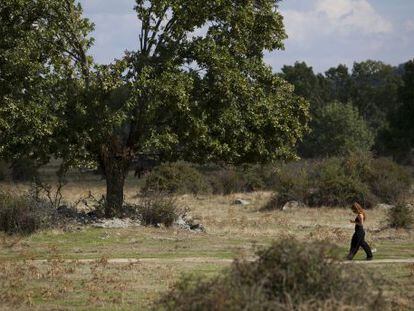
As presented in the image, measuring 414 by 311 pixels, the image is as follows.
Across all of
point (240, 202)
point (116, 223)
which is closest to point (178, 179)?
point (240, 202)

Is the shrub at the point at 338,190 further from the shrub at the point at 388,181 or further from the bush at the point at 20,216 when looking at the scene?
the bush at the point at 20,216

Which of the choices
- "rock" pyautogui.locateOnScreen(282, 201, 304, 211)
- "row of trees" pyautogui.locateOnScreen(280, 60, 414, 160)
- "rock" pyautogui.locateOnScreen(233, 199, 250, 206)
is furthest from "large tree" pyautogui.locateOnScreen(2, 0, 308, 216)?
"row of trees" pyautogui.locateOnScreen(280, 60, 414, 160)

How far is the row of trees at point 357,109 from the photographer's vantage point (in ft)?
195

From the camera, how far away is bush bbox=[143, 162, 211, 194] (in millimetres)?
42062

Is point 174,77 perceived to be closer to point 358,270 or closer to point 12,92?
point 12,92

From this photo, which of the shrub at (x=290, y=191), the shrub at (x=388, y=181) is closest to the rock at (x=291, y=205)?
the shrub at (x=290, y=191)

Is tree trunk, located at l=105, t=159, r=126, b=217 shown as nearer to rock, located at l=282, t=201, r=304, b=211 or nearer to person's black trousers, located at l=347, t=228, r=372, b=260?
person's black trousers, located at l=347, t=228, r=372, b=260

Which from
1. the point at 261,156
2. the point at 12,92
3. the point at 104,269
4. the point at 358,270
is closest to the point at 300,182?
the point at 261,156

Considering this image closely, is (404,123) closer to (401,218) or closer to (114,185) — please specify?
(401,218)

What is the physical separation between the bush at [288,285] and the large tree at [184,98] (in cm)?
1422

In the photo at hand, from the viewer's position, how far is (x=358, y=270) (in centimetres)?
806

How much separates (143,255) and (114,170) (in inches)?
284

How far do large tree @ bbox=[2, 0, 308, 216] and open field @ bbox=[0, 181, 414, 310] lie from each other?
2.82 meters

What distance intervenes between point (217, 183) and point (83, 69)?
2320 centimetres
